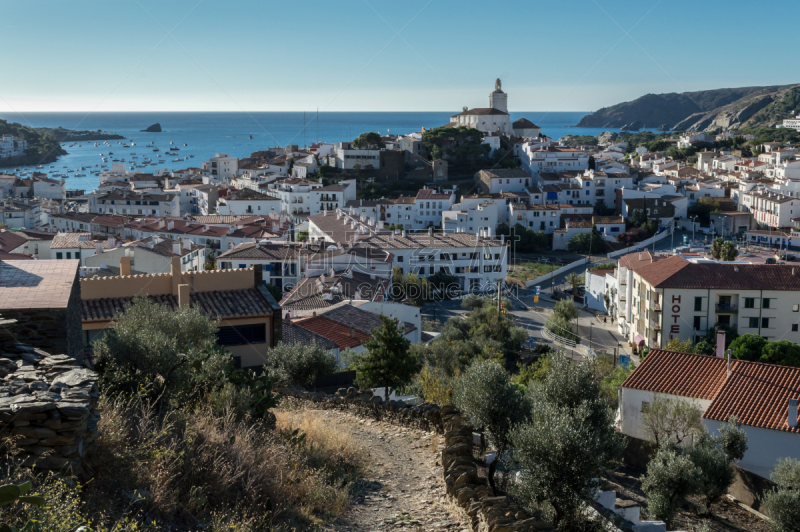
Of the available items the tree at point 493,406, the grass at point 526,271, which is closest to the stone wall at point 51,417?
the tree at point 493,406

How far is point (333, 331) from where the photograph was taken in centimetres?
1853

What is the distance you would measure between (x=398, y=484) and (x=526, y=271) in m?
38.8

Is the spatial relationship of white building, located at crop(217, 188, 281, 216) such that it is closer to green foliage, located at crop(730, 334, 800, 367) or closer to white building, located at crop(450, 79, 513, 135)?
white building, located at crop(450, 79, 513, 135)

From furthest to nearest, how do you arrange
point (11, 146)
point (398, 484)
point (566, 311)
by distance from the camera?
point (11, 146) < point (566, 311) < point (398, 484)

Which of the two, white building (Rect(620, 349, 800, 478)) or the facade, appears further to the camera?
white building (Rect(620, 349, 800, 478))

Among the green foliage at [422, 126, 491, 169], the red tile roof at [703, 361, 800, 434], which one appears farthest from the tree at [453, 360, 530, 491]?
the green foliage at [422, 126, 491, 169]

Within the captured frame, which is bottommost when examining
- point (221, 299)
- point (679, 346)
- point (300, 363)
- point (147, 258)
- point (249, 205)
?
point (679, 346)

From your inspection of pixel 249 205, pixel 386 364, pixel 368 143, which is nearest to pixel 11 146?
pixel 368 143

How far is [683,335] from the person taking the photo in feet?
81.3

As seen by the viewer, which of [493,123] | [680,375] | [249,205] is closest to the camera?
[680,375]

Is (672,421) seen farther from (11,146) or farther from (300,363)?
(11,146)

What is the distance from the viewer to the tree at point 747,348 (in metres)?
21.5

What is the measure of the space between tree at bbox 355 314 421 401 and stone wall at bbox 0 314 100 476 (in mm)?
7101

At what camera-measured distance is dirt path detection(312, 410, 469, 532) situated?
5.36 m
